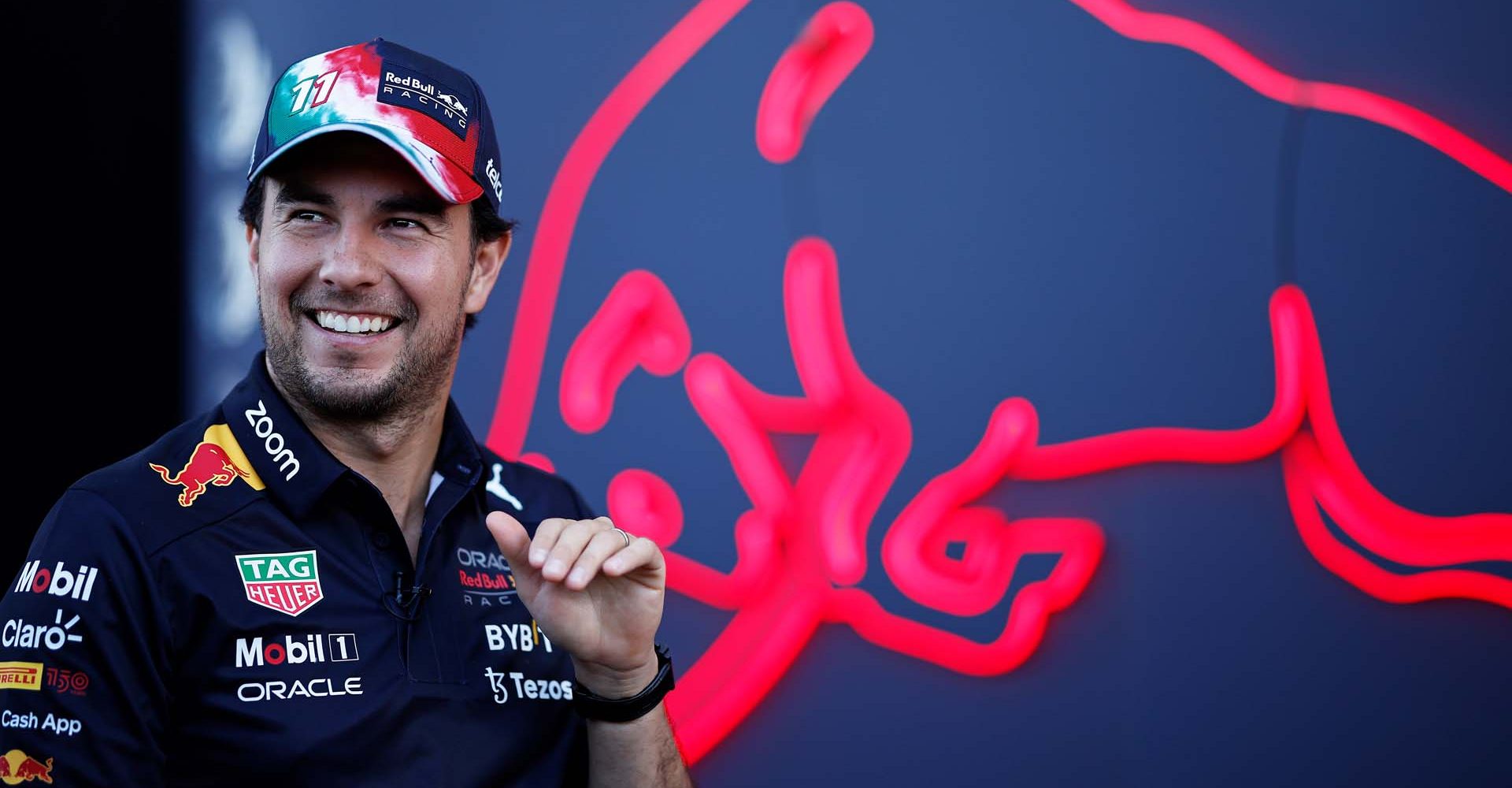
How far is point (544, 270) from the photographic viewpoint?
8.31ft

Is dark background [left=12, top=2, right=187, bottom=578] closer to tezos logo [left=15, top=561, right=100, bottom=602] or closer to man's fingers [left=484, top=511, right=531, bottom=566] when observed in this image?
tezos logo [left=15, top=561, right=100, bottom=602]

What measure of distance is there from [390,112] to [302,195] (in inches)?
5.0

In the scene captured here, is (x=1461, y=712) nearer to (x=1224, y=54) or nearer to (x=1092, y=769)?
(x=1092, y=769)

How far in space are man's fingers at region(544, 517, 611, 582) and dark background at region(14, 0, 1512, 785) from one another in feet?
3.92

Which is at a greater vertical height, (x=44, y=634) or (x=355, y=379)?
(x=355, y=379)

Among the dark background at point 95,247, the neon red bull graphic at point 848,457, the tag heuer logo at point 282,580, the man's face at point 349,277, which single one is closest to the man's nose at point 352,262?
the man's face at point 349,277

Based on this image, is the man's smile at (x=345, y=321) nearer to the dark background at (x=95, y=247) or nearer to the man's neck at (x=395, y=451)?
the man's neck at (x=395, y=451)

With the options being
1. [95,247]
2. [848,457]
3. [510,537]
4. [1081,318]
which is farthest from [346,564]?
[95,247]

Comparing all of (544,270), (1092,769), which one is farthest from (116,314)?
(1092,769)

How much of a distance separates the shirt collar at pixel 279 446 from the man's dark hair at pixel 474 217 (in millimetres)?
168

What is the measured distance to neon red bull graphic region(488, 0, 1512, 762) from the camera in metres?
2.04

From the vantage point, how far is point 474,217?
1.34 m

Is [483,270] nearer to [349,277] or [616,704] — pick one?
[349,277]

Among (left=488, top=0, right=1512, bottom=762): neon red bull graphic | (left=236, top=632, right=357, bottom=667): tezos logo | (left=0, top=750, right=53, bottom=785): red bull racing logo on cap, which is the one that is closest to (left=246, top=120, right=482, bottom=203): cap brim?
(left=236, top=632, right=357, bottom=667): tezos logo
